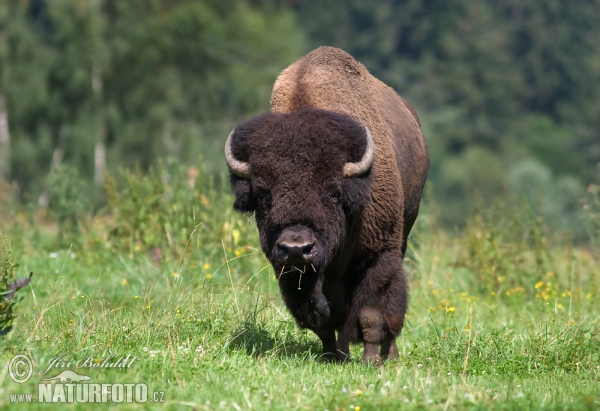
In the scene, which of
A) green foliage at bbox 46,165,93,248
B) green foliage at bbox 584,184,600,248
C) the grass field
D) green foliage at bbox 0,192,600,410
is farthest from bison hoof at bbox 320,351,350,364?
green foliage at bbox 46,165,93,248

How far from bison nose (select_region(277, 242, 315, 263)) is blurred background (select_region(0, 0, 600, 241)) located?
605 cm

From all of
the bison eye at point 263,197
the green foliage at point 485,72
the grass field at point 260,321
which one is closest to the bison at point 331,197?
the bison eye at point 263,197

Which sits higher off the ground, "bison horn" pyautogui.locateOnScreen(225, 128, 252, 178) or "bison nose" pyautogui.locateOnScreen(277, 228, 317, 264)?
"bison horn" pyautogui.locateOnScreen(225, 128, 252, 178)

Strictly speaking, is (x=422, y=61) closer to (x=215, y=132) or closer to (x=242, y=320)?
(x=215, y=132)

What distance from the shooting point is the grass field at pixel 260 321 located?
572 cm

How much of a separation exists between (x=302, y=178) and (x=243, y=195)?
56cm

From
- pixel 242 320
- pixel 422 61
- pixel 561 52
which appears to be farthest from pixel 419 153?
pixel 561 52

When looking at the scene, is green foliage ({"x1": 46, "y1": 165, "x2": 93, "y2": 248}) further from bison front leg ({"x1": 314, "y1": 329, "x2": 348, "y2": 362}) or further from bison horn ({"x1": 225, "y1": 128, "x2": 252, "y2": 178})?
bison horn ({"x1": 225, "y1": 128, "x2": 252, "y2": 178})

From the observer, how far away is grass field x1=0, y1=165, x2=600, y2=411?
18.8 ft

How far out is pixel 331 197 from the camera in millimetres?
7047

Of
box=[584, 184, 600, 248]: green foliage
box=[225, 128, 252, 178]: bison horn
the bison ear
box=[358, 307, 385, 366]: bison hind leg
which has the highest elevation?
box=[225, 128, 252, 178]: bison horn

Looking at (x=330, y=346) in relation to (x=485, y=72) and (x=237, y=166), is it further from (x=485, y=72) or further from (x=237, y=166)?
(x=485, y=72)

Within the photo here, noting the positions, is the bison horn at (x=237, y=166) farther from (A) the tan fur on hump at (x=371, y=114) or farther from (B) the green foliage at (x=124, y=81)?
(B) the green foliage at (x=124, y=81)

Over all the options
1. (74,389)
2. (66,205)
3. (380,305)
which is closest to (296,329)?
(380,305)
